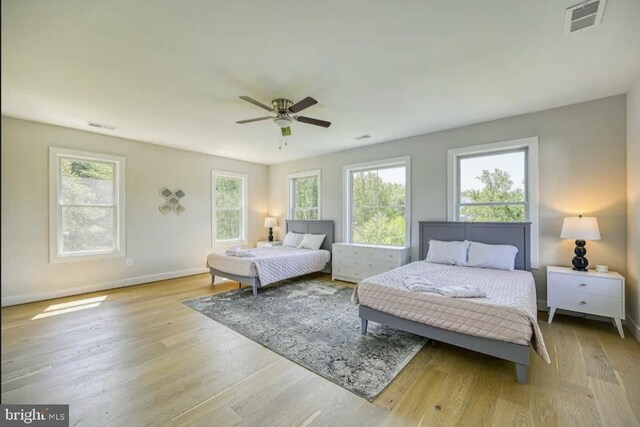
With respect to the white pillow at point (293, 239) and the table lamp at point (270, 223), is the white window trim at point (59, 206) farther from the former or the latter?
the white pillow at point (293, 239)

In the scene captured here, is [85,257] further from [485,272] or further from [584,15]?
[584,15]

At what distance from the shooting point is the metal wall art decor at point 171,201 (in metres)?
5.34

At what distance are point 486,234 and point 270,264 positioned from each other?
318 centimetres

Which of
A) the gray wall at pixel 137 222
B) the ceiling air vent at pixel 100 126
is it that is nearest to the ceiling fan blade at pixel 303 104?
the gray wall at pixel 137 222

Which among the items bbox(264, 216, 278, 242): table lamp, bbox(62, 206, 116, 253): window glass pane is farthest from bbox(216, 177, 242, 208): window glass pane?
bbox(62, 206, 116, 253): window glass pane

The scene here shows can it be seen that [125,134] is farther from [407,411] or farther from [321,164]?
[407,411]

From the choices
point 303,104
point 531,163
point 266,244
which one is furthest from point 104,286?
point 531,163

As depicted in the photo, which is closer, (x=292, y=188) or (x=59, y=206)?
(x=59, y=206)

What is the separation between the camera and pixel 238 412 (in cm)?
187

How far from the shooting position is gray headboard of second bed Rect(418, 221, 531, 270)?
3695 mm

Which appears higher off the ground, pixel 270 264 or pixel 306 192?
pixel 306 192

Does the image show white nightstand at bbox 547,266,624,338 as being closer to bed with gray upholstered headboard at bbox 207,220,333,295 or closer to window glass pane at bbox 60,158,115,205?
bed with gray upholstered headboard at bbox 207,220,333,295

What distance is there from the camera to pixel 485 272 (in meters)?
3.39

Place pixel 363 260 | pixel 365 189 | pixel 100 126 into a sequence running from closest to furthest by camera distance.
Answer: pixel 100 126 < pixel 363 260 < pixel 365 189
